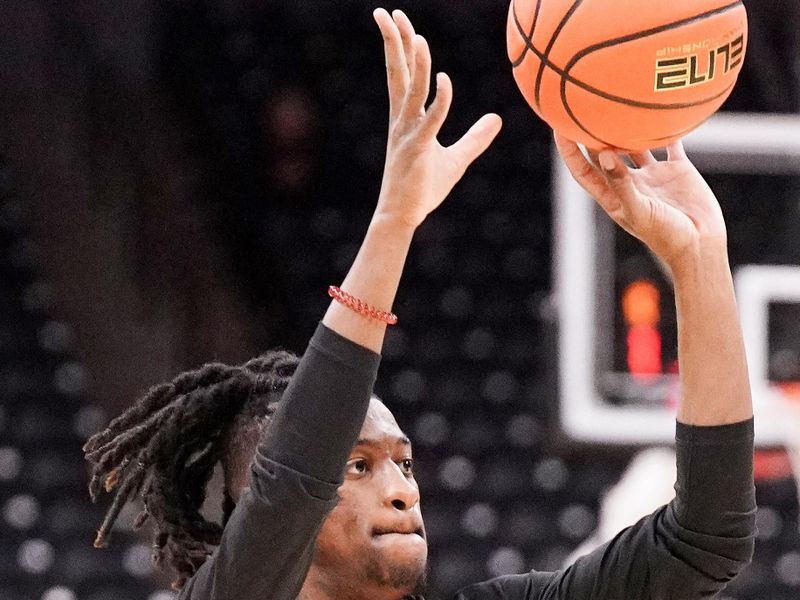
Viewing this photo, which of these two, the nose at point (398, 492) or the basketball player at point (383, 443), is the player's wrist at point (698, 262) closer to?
the basketball player at point (383, 443)

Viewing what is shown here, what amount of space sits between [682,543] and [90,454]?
38.0 inches

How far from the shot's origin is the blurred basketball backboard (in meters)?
5.09

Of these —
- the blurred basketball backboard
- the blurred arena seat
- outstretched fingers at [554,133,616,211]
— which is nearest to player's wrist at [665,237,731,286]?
outstretched fingers at [554,133,616,211]

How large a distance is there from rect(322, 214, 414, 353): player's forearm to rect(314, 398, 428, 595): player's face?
1.27 ft

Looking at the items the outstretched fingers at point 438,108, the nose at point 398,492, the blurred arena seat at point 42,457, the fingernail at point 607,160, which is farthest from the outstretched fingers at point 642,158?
the blurred arena seat at point 42,457

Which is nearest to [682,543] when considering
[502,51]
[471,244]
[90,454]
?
[90,454]

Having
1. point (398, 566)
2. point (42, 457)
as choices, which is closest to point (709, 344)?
point (398, 566)

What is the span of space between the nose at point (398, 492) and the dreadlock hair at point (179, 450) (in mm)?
238

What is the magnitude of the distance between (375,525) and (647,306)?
3437mm

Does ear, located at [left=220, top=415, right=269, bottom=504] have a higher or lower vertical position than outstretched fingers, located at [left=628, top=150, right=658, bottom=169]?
lower

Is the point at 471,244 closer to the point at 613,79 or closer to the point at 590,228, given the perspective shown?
the point at 590,228

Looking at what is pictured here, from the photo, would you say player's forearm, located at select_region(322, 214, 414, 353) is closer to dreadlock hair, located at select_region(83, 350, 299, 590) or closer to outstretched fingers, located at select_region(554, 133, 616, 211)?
outstretched fingers, located at select_region(554, 133, 616, 211)

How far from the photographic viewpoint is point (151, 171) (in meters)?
5.59

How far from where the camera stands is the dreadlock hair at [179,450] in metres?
2.17
